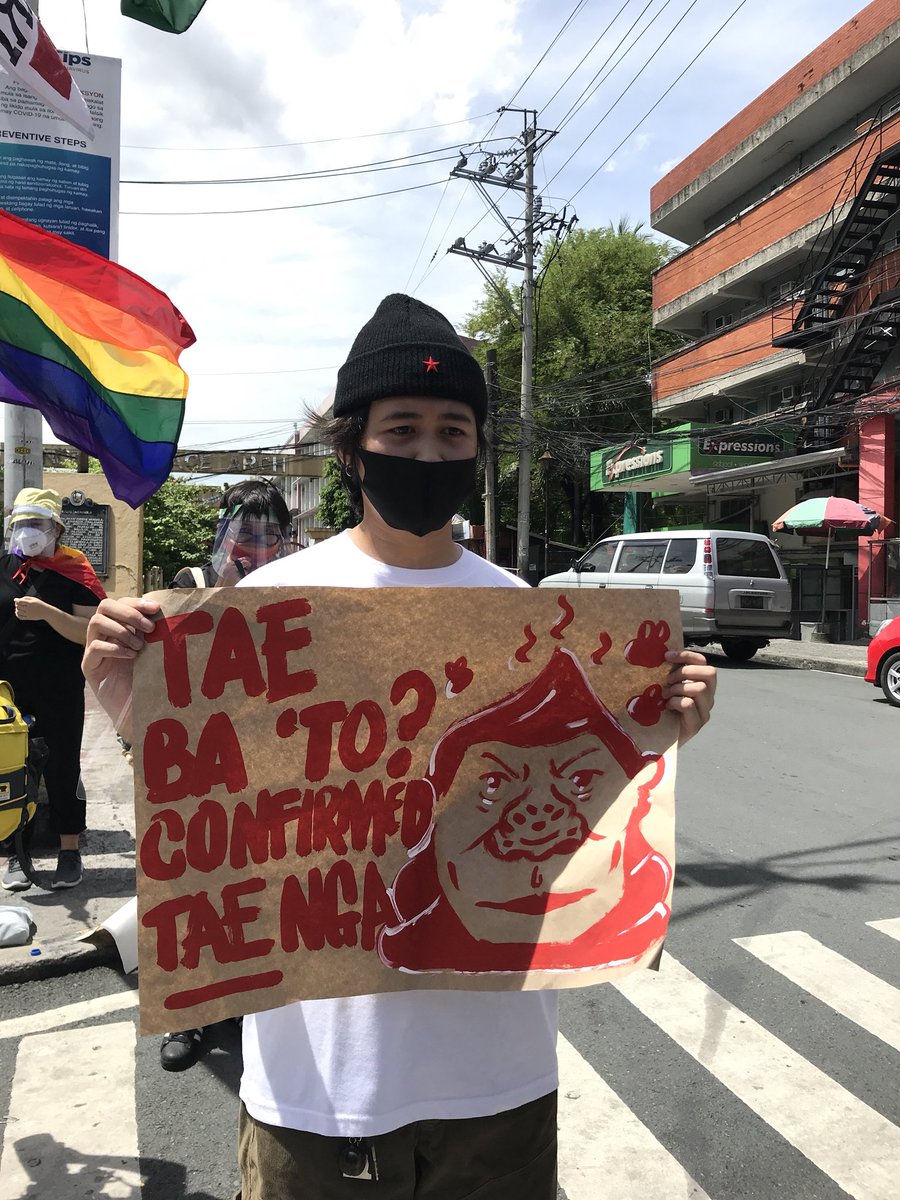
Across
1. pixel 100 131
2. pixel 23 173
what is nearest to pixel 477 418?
pixel 23 173

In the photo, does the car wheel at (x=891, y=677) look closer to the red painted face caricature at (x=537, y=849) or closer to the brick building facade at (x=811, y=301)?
the brick building facade at (x=811, y=301)

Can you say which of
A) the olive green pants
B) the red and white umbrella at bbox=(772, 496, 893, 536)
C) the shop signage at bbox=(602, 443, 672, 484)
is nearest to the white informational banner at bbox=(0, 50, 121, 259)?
the olive green pants

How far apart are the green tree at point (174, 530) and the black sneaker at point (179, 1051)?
58.8 feet

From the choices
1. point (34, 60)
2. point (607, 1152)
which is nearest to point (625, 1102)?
point (607, 1152)

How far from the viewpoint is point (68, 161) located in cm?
480

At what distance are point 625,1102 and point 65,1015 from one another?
2122 mm

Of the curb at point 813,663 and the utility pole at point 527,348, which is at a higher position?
the utility pole at point 527,348

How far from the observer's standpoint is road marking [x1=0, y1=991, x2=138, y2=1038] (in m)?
3.38

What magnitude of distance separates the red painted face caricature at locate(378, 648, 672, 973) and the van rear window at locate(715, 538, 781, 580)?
12300mm

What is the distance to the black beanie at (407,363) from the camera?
5.40 feet

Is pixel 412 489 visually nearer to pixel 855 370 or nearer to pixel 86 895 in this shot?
pixel 86 895

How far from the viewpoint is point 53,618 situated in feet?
13.3

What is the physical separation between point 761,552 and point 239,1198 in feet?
44.6

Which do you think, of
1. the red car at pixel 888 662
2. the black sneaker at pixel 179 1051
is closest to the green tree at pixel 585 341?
the red car at pixel 888 662
